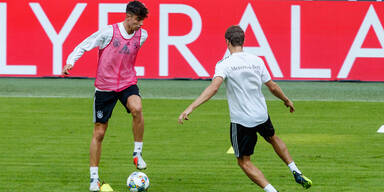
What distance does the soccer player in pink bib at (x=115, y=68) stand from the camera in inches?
365

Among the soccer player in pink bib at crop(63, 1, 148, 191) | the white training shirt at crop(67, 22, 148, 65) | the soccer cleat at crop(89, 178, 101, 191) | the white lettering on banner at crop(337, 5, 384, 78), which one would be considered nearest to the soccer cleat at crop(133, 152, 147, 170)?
the soccer player in pink bib at crop(63, 1, 148, 191)

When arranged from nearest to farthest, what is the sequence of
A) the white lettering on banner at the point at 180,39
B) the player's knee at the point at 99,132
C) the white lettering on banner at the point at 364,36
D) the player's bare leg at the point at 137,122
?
the player's knee at the point at 99,132 < the player's bare leg at the point at 137,122 < the white lettering on banner at the point at 364,36 < the white lettering on banner at the point at 180,39

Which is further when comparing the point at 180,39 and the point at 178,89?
the point at 180,39

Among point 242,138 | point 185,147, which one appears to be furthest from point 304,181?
point 185,147

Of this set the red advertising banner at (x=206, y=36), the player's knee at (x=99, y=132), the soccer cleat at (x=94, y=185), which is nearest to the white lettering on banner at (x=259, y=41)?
the red advertising banner at (x=206, y=36)

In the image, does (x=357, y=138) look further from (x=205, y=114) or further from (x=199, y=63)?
Answer: (x=199, y=63)

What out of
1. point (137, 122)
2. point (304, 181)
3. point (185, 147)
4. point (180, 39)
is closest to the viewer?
point (304, 181)

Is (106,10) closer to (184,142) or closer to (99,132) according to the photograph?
(184,142)

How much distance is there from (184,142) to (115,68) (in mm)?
3536

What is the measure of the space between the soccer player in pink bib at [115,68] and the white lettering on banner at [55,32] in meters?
12.3

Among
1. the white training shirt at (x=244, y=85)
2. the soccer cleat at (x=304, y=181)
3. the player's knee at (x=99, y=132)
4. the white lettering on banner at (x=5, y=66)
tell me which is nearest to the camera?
the white training shirt at (x=244, y=85)

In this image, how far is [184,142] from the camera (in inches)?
504

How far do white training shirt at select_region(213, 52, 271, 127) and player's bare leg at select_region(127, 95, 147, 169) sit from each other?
1.80m

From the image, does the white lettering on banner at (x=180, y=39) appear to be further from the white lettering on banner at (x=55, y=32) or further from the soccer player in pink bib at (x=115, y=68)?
the soccer player in pink bib at (x=115, y=68)
